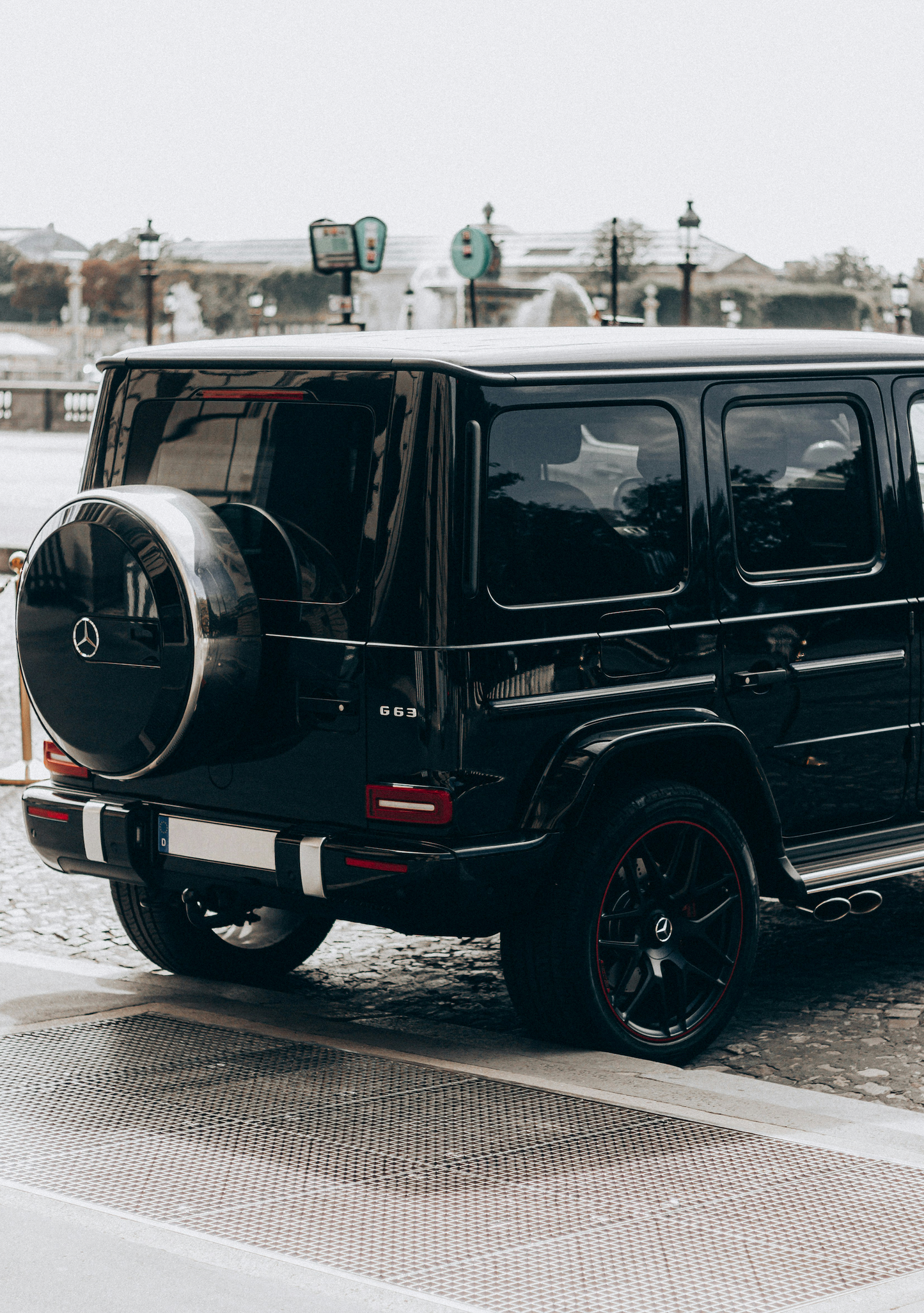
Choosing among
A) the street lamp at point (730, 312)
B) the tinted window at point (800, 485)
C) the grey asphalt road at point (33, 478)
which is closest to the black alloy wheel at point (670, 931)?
the tinted window at point (800, 485)

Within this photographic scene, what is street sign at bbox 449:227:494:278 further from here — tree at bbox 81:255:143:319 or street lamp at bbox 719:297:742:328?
tree at bbox 81:255:143:319

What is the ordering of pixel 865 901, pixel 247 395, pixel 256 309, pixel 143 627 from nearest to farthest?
pixel 143 627 < pixel 247 395 < pixel 865 901 < pixel 256 309

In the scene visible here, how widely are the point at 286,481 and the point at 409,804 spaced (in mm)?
961

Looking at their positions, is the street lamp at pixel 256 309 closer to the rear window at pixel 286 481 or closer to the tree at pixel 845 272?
the tree at pixel 845 272

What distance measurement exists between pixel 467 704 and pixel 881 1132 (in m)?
1.49

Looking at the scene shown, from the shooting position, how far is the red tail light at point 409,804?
4703 millimetres

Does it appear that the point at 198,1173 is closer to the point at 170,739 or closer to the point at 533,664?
the point at 170,739

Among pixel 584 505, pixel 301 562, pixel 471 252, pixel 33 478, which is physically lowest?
pixel 33 478

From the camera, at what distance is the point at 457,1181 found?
4.16 metres

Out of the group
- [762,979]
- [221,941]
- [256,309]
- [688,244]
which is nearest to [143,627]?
[221,941]

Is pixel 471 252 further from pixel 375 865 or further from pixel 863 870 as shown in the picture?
pixel 375 865

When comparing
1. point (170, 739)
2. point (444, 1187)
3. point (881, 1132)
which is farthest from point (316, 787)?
point (881, 1132)

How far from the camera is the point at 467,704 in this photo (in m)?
4.69

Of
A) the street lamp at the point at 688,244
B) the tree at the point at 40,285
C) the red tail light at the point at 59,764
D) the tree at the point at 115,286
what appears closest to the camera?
the red tail light at the point at 59,764
